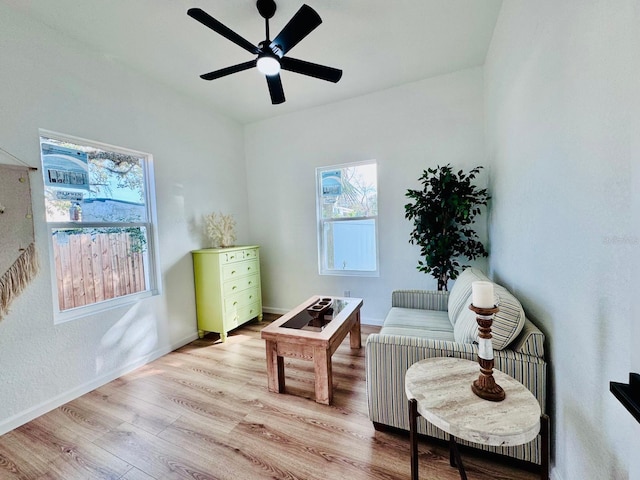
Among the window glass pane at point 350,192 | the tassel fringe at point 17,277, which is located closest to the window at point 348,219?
the window glass pane at point 350,192

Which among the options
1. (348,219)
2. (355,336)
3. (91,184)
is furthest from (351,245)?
(91,184)

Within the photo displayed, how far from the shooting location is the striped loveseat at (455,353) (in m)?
1.30

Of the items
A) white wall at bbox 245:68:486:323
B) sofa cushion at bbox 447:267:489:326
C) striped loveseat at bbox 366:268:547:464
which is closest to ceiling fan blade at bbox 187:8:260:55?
white wall at bbox 245:68:486:323

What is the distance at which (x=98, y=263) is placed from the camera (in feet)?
7.93

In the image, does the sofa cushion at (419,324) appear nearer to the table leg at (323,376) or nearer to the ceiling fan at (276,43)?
the table leg at (323,376)

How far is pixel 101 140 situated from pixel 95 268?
1.15m

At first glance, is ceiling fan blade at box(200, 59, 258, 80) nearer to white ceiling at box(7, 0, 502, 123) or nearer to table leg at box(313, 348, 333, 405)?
white ceiling at box(7, 0, 502, 123)

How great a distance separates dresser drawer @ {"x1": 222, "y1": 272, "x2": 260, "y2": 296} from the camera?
313 centimetres

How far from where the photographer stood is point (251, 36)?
2.24 meters

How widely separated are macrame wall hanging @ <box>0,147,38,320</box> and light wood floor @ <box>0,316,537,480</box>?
0.93 meters

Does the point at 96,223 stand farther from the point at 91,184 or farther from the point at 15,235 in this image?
Result: the point at 15,235

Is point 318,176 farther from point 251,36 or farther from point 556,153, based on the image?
point 556,153

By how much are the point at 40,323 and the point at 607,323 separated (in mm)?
3225

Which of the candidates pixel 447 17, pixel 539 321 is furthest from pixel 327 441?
pixel 447 17
